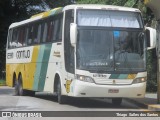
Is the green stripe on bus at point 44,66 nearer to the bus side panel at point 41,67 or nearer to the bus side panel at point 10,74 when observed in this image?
the bus side panel at point 41,67

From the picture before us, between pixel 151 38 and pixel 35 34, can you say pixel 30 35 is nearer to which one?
pixel 35 34

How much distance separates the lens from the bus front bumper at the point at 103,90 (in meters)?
17.4

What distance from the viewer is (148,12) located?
1044 inches

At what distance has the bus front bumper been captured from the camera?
1741 cm

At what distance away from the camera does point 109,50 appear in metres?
17.8

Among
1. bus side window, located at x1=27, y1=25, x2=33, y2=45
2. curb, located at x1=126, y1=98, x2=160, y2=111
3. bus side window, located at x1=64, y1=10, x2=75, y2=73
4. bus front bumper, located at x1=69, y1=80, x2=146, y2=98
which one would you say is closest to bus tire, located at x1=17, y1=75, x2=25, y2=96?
bus side window, located at x1=27, y1=25, x2=33, y2=45

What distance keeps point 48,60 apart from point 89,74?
13.5ft

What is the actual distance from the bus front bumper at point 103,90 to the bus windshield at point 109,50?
1.75 ft

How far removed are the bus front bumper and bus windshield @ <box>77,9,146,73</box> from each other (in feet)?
1.75

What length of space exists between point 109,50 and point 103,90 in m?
1.41

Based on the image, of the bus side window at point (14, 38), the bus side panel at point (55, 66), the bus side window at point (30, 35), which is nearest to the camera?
the bus side panel at point (55, 66)

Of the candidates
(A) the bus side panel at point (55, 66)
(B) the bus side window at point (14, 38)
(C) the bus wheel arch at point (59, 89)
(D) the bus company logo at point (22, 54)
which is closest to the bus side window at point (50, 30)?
(A) the bus side panel at point (55, 66)

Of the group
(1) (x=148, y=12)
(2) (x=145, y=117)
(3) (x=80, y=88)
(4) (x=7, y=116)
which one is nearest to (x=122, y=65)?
(3) (x=80, y=88)

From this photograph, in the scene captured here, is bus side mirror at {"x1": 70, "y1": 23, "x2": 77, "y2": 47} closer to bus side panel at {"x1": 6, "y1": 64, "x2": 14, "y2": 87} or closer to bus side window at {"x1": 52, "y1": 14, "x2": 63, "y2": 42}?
bus side window at {"x1": 52, "y1": 14, "x2": 63, "y2": 42}
